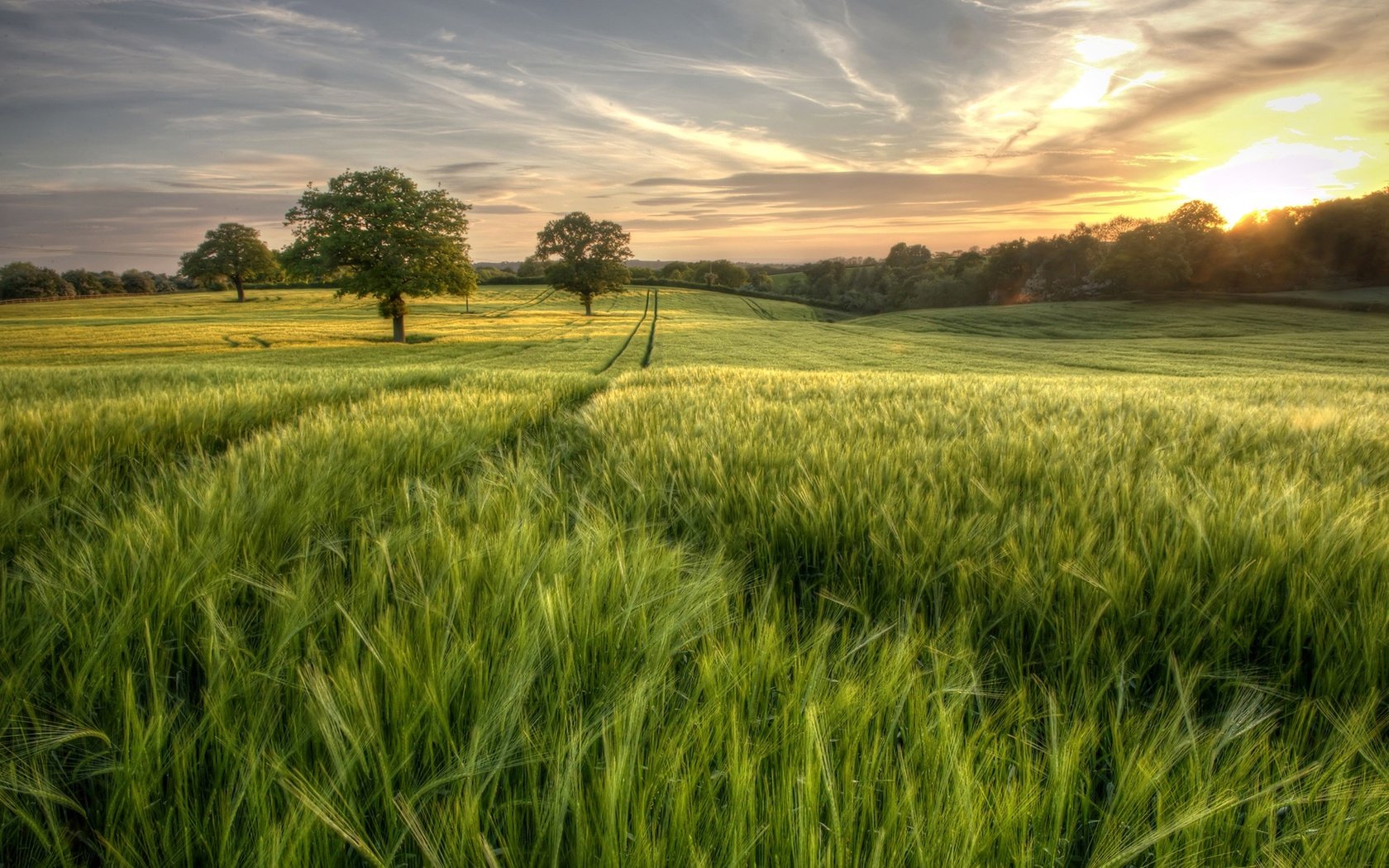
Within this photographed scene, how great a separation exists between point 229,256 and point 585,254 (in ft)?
156

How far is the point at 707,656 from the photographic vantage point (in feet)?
2.53

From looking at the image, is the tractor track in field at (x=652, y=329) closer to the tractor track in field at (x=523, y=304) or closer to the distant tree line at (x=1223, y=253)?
the tractor track in field at (x=523, y=304)

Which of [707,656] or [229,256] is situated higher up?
[229,256]

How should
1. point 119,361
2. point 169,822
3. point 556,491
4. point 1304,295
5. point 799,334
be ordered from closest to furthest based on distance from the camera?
point 169,822, point 556,491, point 119,361, point 799,334, point 1304,295

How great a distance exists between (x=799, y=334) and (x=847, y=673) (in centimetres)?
4127

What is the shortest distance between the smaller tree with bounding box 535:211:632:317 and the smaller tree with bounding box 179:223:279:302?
38740 millimetres

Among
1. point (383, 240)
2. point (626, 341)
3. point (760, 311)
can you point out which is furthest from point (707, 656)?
point (760, 311)

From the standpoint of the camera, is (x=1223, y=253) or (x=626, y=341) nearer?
(x=626, y=341)

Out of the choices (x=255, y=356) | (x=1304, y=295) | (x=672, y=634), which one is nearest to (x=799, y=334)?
(x=255, y=356)

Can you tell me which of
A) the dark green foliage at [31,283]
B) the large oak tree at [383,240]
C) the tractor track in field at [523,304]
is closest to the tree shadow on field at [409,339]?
the large oak tree at [383,240]

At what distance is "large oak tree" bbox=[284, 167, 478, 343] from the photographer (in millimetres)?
32188

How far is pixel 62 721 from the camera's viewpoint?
2.28 feet

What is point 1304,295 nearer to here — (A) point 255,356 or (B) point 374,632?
(B) point 374,632

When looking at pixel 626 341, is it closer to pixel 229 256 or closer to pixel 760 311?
pixel 760 311
